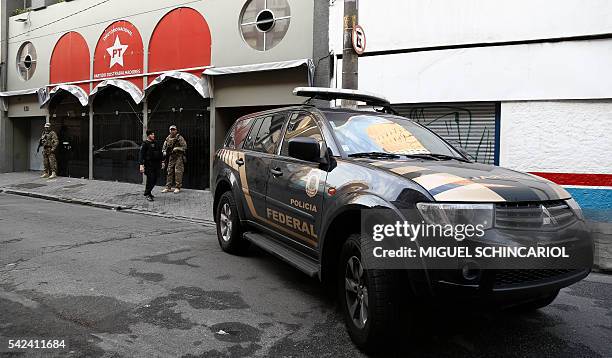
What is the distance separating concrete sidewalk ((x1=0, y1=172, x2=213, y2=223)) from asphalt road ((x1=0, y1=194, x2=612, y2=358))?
402 cm

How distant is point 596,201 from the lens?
29.9ft

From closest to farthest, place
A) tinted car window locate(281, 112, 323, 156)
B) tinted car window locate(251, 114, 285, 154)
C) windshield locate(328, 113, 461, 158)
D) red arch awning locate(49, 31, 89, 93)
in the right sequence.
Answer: windshield locate(328, 113, 461, 158) < tinted car window locate(281, 112, 323, 156) < tinted car window locate(251, 114, 285, 154) < red arch awning locate(49, 31, 89, 93)

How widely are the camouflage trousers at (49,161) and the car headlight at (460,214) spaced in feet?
55.9

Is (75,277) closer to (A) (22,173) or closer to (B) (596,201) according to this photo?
(B) (596,201)

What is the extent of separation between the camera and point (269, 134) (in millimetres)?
5637

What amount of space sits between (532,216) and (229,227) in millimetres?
4108

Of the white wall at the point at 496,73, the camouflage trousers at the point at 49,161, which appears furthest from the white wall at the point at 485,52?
the camouflage trousers at the point at 49,161

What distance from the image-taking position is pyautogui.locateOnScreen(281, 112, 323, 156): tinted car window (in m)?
4.63

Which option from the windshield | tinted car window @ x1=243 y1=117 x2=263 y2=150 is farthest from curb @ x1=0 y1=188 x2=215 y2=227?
the windshield

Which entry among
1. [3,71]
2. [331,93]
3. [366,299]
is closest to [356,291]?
[366,299]

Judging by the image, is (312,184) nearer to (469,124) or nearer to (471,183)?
(471,183)

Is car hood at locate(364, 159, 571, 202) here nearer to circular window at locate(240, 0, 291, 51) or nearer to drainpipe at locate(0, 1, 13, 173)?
circular window at locate(240, 0, 291, 51)

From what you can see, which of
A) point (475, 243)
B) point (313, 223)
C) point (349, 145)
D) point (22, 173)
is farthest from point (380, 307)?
point (22, 173)

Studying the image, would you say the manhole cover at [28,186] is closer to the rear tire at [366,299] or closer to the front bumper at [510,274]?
the rear tire at [366,299]
